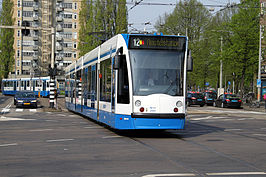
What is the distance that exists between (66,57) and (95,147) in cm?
9974

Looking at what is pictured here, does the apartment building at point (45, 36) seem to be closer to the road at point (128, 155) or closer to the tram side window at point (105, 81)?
the tram side window at point (105, 81)

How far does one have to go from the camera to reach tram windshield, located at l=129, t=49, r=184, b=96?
48.2 ft

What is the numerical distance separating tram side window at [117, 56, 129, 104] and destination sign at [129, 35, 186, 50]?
0.61 meters

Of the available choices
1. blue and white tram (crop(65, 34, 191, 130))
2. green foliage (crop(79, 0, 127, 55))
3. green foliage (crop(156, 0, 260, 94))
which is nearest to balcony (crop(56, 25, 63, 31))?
green foliage (crop(79, 0, 127, 55))

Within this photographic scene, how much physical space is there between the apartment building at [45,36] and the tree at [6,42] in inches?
575

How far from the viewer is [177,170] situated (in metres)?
8.84

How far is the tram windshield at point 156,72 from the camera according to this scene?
14.7 m

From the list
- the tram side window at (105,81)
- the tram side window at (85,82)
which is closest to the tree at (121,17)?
the tram side window at (85,82)

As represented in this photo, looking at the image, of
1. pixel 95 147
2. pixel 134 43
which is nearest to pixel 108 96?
pixel 134 43

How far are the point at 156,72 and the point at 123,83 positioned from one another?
42.9 inches

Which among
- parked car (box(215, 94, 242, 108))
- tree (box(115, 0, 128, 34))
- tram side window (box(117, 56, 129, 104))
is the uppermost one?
tree (box(115, 0, 128, 34))

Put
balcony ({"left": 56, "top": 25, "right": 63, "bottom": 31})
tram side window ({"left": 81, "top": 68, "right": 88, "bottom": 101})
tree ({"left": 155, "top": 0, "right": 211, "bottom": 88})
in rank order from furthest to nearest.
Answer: balcony ({"left": 56, "top": 25, "right": 63, "bottom": 31}) → tree ({"left": 155, "top": 0, "right": 211, "bottom": 88}) → tram side window ({"left": 81, "top": 68, "right": 88, "bottom": 101})

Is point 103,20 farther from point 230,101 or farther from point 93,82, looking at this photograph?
point 93,82

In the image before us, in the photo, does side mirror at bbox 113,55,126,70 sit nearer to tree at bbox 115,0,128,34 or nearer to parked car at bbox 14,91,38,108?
parked car at bbox 14,91,38,108
